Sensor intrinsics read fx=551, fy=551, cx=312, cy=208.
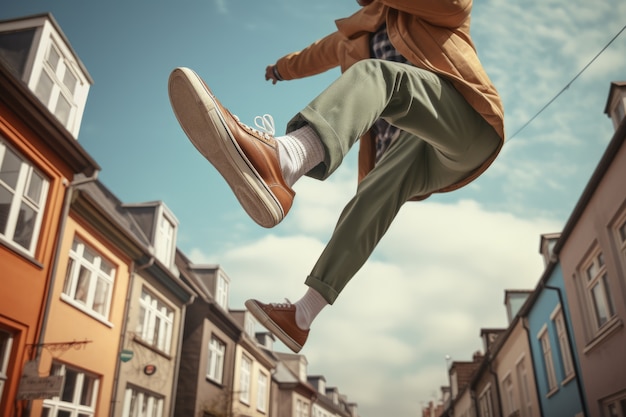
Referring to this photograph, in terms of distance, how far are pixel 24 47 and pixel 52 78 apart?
703mm

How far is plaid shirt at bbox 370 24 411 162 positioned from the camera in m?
2.11

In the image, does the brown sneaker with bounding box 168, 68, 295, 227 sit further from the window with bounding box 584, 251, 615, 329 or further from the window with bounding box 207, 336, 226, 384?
the window with bounding box 207, 336, 226, 384

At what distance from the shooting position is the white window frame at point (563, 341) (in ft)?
39.5

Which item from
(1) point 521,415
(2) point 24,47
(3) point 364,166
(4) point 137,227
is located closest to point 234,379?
(4) point 137,227

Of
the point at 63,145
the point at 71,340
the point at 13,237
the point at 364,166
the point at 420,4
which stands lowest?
the point at 364,166

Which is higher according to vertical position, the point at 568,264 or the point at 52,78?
the point at 52,78

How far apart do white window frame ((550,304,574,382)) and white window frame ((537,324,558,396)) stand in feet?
1.86

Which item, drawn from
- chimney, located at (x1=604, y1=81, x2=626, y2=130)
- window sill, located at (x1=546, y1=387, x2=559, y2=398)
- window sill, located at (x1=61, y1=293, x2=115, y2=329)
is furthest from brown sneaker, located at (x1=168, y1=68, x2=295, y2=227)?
window sill, located at (x1=546, y1=387, x2=559, y2=398)

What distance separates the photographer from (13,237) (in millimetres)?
8992

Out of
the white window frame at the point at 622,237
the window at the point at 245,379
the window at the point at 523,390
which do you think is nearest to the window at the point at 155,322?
the window at the point at 245,379

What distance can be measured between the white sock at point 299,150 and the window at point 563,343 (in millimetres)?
12001

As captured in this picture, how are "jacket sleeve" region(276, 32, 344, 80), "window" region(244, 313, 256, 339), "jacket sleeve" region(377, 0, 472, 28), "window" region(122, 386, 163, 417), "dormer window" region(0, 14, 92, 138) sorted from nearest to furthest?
"jacket sleeve" region(377, 0, 472, 28), "jacket sleeve" region(276, 32, 344, 80), "dormer window" region(0, 14, 92, 138), "window" region(122, 386, 163, 417), "window" region(244, 313, 256, 339)

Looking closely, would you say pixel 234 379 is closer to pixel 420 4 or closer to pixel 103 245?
pixel 103 245

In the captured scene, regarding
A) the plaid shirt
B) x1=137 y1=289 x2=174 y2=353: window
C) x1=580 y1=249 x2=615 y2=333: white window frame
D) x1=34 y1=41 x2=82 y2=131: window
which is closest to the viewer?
the plaid shirt
